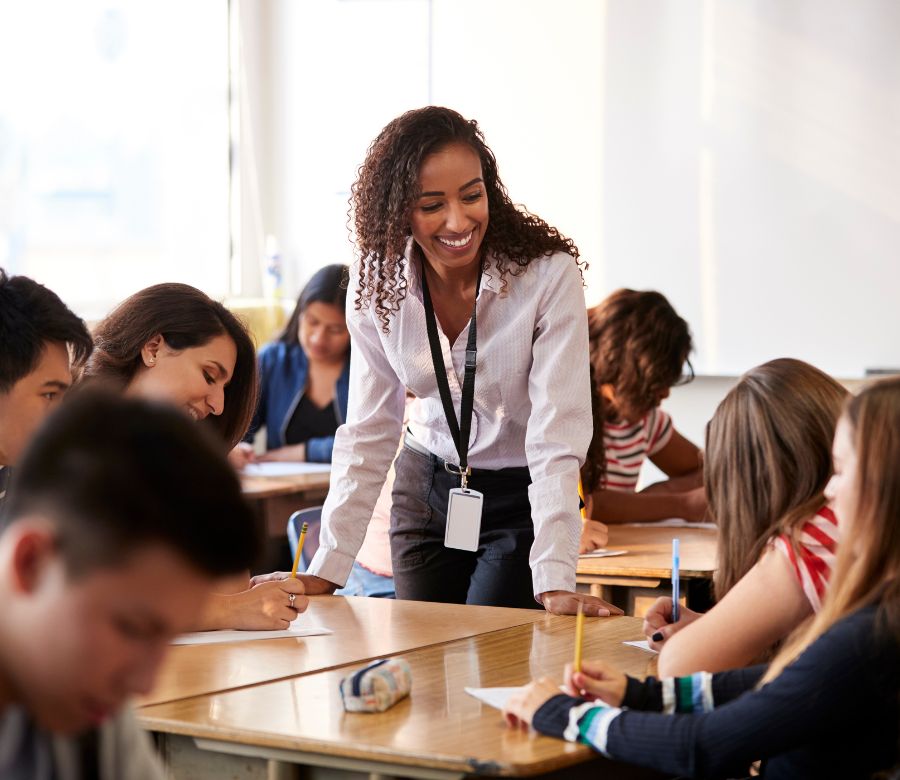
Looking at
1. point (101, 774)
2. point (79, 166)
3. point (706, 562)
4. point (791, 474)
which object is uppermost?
point (79, 166)

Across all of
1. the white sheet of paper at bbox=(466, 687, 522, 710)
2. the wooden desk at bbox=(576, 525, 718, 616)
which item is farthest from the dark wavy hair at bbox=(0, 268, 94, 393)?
the wooden desk at bbox=(576, 525, 718, 616)

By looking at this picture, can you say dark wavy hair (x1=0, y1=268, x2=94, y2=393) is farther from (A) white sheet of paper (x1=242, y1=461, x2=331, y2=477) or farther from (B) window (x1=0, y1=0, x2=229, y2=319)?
(B) window (x1=0, y1=0, x2=229, y2=319)

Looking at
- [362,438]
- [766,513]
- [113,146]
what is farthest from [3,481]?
[113,146]

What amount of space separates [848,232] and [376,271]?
3.30 meters

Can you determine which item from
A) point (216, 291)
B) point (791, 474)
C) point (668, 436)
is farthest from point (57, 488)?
point (216, 291)

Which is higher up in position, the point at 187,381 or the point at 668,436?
the point at 187,381

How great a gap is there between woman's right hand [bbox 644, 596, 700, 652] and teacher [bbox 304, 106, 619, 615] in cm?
19

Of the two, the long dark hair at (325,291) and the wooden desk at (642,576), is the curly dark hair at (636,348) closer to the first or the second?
the wooden desk at (642,576)

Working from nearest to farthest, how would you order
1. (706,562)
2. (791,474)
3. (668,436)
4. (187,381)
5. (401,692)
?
(401,692), (791,474), (187,381), (706,562), (668,436)

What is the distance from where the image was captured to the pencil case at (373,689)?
165cm

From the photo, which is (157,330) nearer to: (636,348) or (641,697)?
(641,697)

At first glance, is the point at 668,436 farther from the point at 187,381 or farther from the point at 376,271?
the point at 187,381

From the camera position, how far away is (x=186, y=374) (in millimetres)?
2428

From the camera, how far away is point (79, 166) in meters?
5.62
